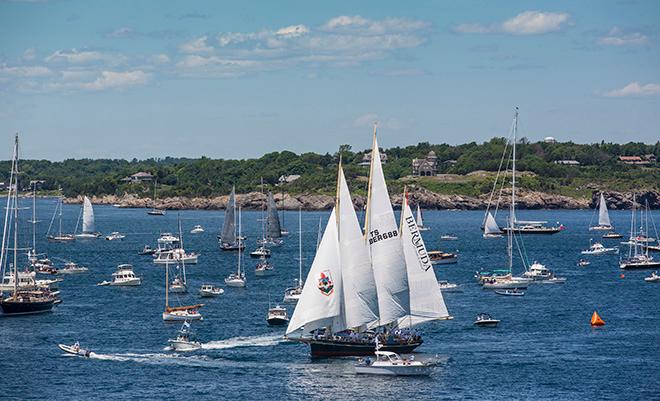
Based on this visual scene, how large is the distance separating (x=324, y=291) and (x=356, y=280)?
7.67 feet

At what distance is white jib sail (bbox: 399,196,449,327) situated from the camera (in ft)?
270

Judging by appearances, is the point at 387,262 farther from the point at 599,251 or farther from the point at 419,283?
the point at 599,251

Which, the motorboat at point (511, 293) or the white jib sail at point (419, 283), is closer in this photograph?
the white jib sail at point (419, 283)

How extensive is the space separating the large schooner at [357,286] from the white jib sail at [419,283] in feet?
4.81

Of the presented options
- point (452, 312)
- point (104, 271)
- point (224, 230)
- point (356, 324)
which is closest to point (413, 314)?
point (356, 324)

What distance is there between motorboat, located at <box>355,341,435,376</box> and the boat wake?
1499 cm

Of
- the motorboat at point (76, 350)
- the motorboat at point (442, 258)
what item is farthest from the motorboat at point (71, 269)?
the motorboat at point (76, 350)

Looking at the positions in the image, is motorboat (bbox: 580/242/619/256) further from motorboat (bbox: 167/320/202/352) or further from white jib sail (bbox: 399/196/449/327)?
motorboat (bbox: 167/320/202/352)

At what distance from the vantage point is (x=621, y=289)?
422 ft

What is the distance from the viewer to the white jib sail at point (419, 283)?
82375 mm

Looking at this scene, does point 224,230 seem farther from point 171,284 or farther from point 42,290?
point 42,290

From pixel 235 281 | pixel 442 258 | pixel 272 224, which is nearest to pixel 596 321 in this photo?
pixel 235 281

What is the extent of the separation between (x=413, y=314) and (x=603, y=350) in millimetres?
16418

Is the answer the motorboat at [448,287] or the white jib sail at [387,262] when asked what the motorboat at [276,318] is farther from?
the motorboat at [448,287]
